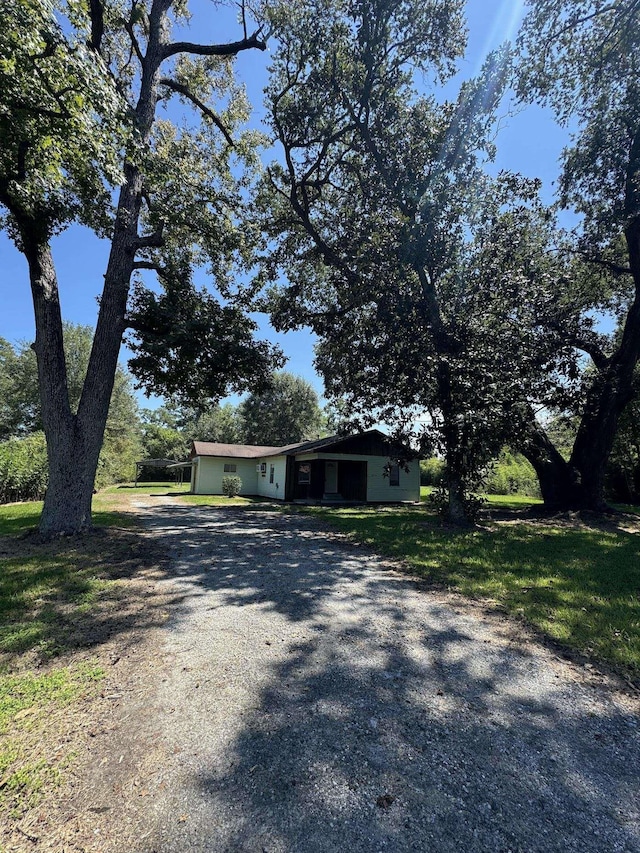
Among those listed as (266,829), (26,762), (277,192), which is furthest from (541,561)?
(277,192)

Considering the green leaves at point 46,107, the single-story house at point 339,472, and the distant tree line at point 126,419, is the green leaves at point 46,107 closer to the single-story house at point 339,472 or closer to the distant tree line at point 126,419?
the distant tree line at point 126,419

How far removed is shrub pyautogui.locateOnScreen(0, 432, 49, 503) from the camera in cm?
1380

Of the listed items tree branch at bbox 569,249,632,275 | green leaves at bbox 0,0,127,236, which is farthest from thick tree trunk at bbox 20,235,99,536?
tree branch at bbox 569,249,632,275

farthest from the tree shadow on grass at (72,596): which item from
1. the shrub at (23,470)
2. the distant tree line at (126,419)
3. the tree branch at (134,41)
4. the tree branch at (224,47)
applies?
the tree branch at (224,47)

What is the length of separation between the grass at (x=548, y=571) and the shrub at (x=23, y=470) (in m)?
11.8

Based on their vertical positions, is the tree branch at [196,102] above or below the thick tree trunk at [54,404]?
above

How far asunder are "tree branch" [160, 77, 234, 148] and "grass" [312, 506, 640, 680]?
12.1 metres

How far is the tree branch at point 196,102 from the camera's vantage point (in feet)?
34.4

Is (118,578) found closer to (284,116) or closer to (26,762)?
(26,762)

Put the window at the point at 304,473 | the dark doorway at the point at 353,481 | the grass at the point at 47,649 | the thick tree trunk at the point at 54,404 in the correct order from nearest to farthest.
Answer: the grass at the point at 47,649 → the thick tree trunk at the point at 54,404 → the dark doorway at the point at 353,481 → the window at the point at 304,473

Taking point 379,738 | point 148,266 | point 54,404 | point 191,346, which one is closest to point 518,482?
point 191,346

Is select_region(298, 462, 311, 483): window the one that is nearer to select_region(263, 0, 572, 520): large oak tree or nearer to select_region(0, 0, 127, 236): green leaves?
select_region(263, 0, 572, 520): large oak tree

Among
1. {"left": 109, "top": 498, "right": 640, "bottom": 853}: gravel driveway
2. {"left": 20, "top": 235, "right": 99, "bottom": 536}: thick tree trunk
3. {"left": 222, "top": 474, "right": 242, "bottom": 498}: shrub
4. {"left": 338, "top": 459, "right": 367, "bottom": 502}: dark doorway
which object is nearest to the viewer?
{"left": 109, "top": 498, "right": 640, "bottom": 853}: gravel driveway

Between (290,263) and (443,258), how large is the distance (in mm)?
5354
